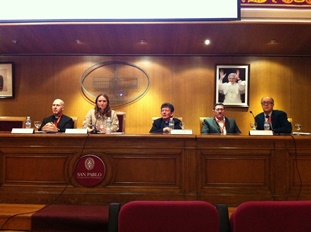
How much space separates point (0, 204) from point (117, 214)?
2129 millimetres

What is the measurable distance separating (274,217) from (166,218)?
1.24 ft

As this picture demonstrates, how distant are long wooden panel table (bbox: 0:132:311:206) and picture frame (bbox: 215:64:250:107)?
9.39 ft

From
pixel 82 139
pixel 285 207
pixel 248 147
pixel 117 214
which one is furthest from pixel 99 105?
pixel 285 207

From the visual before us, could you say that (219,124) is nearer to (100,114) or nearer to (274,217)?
(100,114)

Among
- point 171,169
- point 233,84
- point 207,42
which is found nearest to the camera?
point 171,169

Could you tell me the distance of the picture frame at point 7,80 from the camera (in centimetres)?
571

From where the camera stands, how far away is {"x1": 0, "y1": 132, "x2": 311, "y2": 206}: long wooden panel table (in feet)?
9.09

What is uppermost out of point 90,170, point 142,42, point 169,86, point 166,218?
point 142,42

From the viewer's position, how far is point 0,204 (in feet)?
9.17

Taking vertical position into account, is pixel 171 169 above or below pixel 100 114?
below

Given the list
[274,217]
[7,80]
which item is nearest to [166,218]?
[274,217]

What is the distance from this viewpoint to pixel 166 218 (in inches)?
42.4

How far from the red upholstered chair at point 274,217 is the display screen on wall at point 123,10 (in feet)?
11.1

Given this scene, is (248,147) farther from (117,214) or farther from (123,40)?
(123,40)
